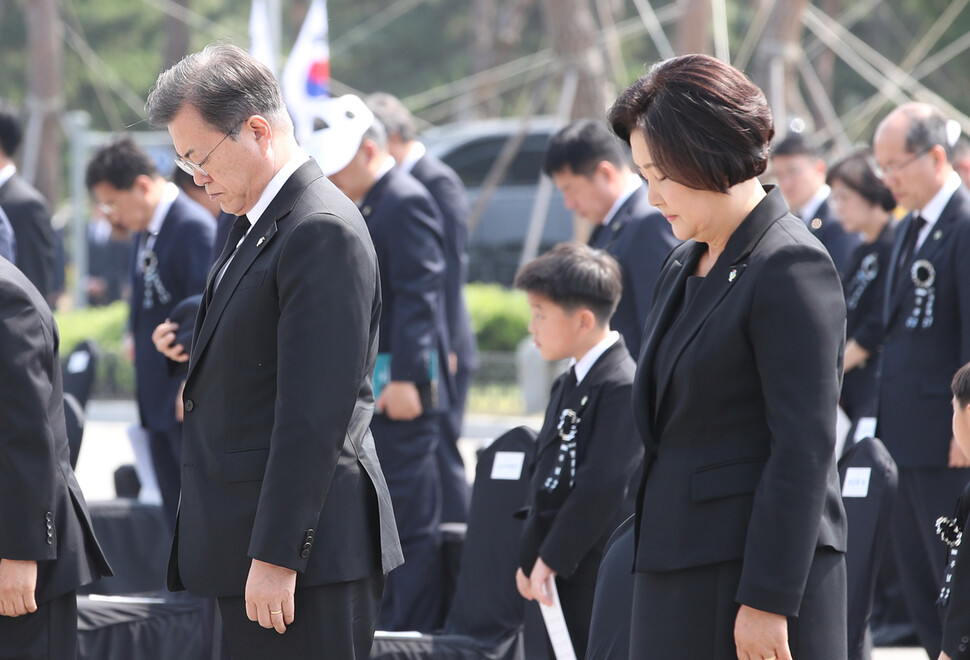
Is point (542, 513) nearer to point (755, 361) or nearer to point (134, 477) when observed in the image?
point (755, 361)

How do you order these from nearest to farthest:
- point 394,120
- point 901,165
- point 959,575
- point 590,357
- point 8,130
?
point 959,575, point 590,357, point 901,165, point 8,130, point 394,120

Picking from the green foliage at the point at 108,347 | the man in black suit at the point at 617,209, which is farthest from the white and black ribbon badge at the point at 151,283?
the green foliage at the point at 108,347

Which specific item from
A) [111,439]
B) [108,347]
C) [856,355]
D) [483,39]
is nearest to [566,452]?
[856,355]

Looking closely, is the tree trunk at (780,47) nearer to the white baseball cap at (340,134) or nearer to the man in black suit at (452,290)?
the man in black suit at (452,290)

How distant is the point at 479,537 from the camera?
154 inches

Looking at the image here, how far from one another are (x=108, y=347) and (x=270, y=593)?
35.3 ft

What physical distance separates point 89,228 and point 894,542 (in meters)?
15.4

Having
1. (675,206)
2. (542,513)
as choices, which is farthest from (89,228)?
(675,206)

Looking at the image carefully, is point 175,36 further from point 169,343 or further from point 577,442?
point 577,442

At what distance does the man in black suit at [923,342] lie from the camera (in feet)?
13.4

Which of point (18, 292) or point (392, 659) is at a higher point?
point (18, 292)

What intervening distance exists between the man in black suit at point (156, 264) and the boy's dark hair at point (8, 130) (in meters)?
0.39

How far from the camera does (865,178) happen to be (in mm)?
5262

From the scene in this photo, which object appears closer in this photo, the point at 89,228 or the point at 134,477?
the point at 134,477
